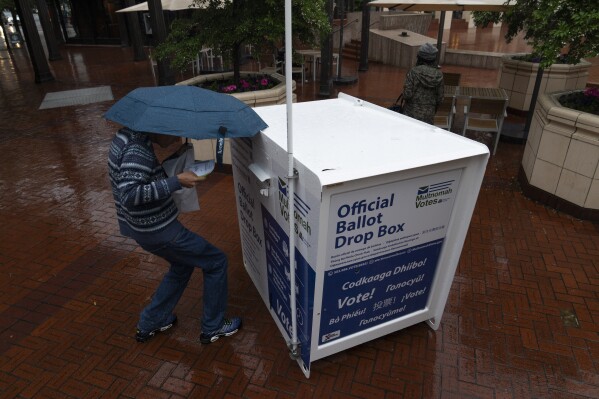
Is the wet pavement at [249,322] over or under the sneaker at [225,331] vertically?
under

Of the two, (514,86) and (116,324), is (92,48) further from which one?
(116,324)

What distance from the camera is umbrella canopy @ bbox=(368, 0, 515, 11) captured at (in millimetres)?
7371

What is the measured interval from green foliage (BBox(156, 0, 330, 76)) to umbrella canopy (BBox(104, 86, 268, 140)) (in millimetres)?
3959

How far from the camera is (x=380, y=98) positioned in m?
10.8

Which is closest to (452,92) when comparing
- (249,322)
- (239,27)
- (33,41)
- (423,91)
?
(423,91)

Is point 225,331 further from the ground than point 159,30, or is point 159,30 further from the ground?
point 159,30

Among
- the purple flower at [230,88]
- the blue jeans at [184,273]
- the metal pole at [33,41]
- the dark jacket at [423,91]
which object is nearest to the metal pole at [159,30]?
the purple flower at [230,88]

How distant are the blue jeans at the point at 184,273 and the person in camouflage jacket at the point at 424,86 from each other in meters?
3.43

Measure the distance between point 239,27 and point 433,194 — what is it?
4637 millimetres

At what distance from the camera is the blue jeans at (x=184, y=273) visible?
2.77 meters

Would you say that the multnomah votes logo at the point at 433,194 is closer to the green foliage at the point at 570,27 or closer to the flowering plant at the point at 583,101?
the green foliage at the point at 570,27

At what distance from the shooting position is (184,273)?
317cm

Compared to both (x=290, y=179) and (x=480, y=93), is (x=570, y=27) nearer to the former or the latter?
(x=480, y=93)

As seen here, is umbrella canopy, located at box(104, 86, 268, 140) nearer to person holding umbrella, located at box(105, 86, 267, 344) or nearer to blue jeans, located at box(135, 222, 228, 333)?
person holding umbrella, located at box(105, 86, 267, 344)
